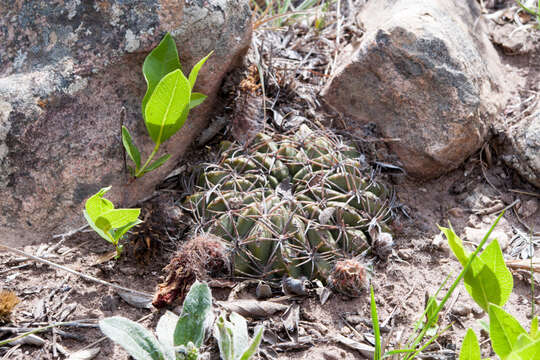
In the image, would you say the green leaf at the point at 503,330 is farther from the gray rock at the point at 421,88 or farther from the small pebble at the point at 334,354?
the gray rock at the point at 421,88

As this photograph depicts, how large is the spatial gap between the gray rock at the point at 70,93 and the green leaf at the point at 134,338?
3.12ft

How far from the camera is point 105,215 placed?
2.20m

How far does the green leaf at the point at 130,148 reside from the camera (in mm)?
2521

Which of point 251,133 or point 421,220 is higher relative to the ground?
point 251,133

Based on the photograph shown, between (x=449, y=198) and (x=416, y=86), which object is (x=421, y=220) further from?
(x=416, y=86)

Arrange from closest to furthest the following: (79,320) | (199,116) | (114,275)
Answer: (79,320), (114,275), (199,116)

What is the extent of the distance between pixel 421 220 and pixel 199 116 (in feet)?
4.85

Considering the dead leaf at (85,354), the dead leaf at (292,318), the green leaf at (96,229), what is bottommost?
the dead leaf at (292,318)

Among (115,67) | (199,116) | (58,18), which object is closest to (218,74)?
(199,116)

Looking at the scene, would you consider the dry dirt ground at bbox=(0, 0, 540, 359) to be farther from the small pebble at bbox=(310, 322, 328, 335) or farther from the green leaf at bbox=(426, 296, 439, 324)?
the green leaf at bbox=(426, 296, 439, 324)

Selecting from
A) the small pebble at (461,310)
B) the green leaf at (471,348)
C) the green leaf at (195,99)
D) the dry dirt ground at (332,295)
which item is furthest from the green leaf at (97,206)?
the small pebble at (461,310)

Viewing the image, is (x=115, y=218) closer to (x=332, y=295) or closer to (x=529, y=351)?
(x=332, y=295)

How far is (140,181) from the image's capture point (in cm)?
284

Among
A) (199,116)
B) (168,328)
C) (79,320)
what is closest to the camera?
(168,328)
